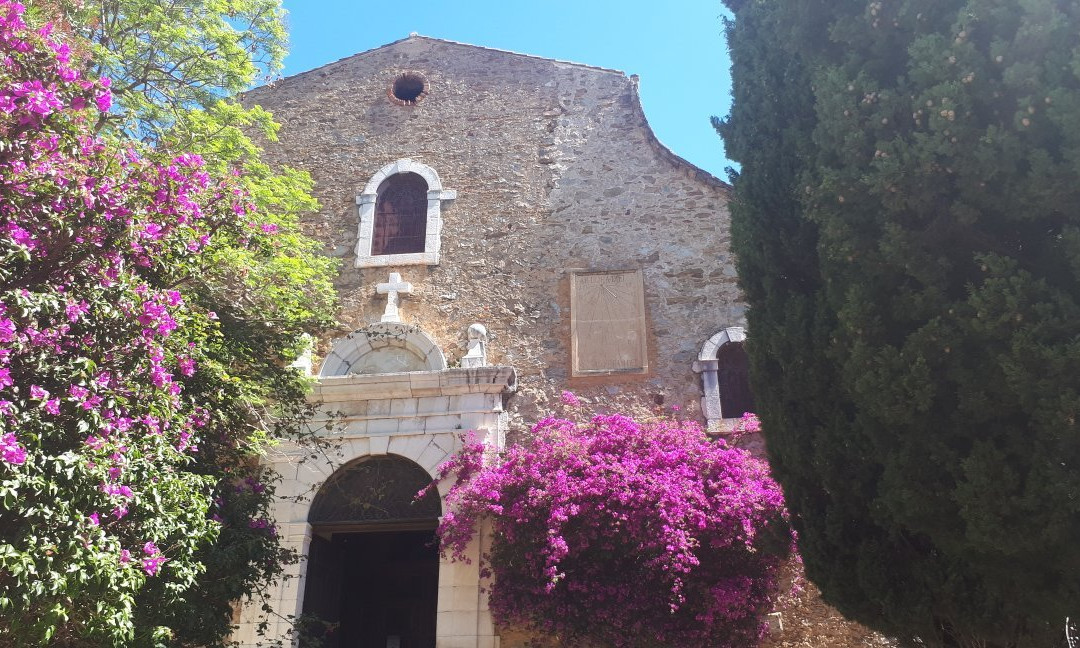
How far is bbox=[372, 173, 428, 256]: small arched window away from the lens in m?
11.1

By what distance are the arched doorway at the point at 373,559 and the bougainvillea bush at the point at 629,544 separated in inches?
46.8

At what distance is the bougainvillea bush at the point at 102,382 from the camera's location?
203 inches

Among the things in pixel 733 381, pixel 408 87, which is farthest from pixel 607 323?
pixel 408 87

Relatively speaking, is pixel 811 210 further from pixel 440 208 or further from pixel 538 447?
pixel 440 208

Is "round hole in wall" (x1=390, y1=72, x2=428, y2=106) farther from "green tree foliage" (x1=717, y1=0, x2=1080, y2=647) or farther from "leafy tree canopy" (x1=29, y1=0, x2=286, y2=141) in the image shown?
"green tree foliage" (x1=717, y1=0, x2=1080, y2=647)

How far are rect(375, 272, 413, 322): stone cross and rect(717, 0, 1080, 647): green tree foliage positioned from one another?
534 centimetres

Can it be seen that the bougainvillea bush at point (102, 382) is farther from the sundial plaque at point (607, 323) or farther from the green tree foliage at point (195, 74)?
the sundial plaque at point (607, 323)

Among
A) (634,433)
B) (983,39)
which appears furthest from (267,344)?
(983,39)

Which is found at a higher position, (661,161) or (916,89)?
(661,161)

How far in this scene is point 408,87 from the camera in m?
12.2

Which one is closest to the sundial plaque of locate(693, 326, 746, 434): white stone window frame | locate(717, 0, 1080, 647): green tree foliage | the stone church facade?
the stone church facade

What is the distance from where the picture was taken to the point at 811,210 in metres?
5.52

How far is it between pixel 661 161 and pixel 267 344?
17.7 feet

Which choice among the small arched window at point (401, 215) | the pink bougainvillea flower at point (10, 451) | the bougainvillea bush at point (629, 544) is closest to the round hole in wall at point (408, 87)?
the small arched window at point (401, 215)
